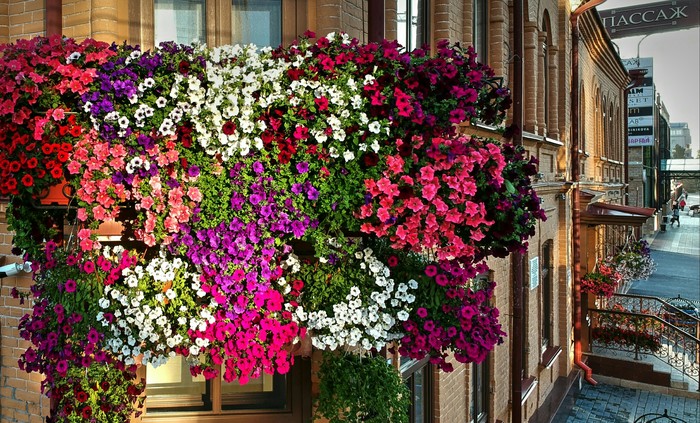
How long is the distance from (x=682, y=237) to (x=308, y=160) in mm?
46804

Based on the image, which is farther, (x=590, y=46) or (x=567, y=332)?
(x=590, y=46)

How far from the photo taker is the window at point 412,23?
5.76m

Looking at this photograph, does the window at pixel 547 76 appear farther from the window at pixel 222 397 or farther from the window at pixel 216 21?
the window at pixel 222 397

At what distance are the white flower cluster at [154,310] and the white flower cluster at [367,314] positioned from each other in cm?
60

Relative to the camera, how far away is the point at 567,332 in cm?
1277

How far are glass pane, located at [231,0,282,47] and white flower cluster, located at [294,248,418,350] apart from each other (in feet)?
6.32

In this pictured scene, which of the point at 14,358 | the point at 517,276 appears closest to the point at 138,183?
the point at 14,358

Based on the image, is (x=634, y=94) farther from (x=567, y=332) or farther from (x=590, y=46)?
(x=567, y=332)

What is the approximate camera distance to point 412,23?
5.94 metres

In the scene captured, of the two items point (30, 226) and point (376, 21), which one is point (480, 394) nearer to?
point (376, 21)

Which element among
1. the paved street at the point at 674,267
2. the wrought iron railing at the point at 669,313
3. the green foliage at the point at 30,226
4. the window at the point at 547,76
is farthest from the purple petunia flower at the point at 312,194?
the paved street at the point at 674,267

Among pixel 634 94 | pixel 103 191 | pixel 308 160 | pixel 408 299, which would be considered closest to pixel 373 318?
pixel 408 299

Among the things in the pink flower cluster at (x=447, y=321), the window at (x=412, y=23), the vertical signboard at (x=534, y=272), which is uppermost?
the window at (x=412, y=23)

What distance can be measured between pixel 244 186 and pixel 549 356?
9.65 metres
